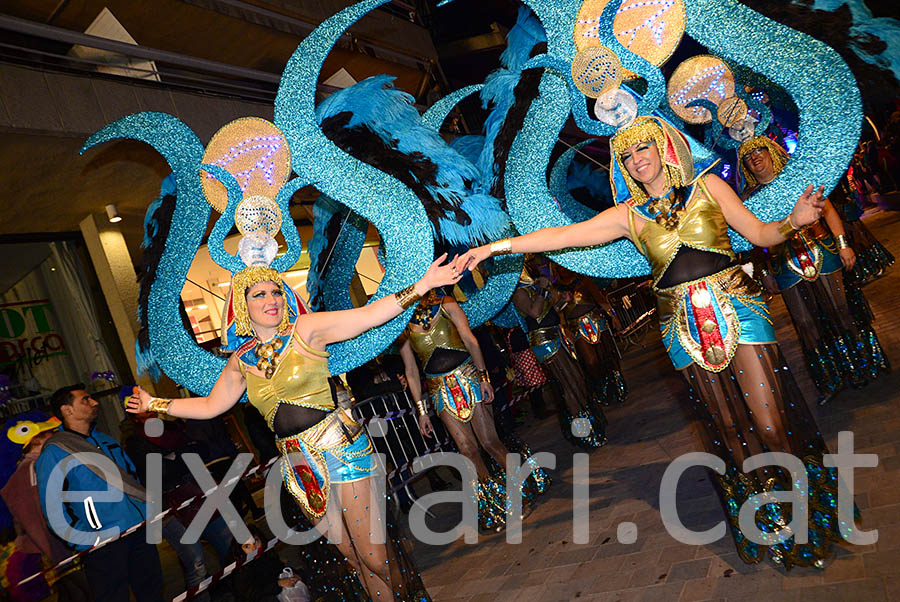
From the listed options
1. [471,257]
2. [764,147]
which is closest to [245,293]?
[471,257]

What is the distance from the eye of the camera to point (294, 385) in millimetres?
3408

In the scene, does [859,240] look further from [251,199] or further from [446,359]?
[251,199]

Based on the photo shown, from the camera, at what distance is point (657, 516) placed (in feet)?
13.2

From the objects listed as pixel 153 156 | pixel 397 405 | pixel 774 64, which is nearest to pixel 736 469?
pixel 774 64

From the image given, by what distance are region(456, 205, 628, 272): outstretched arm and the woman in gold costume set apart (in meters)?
0.18

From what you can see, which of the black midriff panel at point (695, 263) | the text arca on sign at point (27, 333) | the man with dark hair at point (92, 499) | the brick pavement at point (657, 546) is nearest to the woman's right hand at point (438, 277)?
the black midriff panel at point (695, 263)

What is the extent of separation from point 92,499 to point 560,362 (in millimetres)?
3983

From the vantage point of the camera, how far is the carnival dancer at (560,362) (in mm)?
6301

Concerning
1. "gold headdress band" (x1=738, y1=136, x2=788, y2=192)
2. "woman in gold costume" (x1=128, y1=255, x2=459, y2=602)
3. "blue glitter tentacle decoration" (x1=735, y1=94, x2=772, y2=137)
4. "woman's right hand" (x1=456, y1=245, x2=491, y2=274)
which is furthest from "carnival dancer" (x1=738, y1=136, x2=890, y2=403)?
"woman in gold costume" (x1=128, y1=255, x2=459, y2=602)

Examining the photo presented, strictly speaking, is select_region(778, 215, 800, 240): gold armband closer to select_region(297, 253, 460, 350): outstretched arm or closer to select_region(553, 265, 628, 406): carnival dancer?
select_region(297, 253, 460, 350): outstretched arm

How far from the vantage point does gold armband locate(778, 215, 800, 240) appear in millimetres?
2795

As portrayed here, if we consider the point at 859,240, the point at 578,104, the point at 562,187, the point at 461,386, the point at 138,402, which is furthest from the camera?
the point at 859,240

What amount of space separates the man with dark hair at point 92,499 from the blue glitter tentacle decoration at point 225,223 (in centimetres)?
161

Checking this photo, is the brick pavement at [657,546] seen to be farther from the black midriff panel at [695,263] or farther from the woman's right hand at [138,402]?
the woman's right hand at [138,402]
